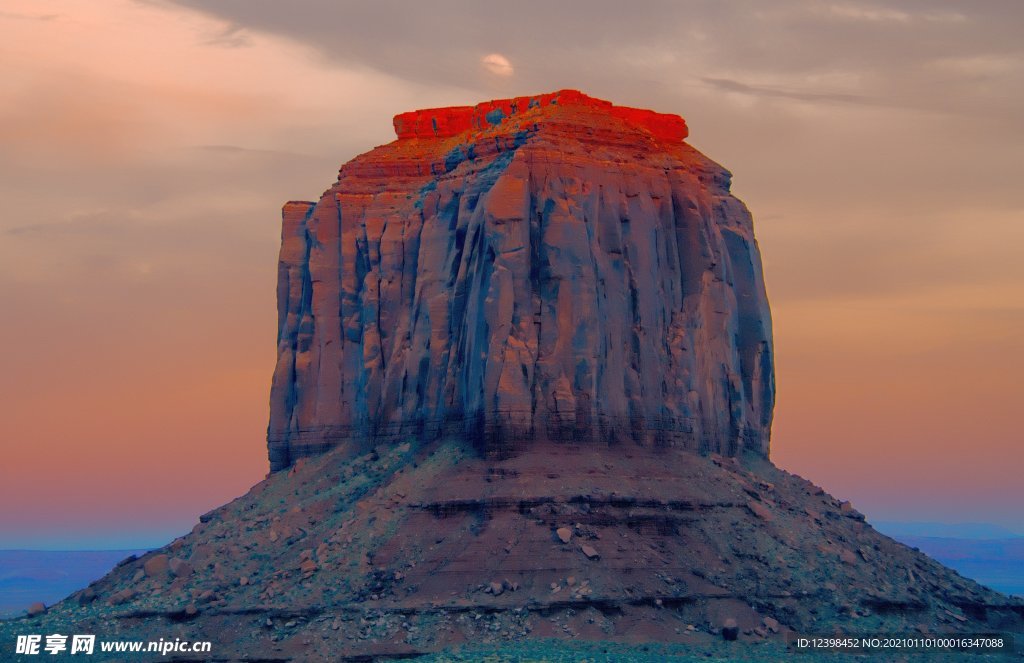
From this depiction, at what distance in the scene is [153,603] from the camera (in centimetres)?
7506

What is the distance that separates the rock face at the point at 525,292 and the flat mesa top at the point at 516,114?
96 millimetres

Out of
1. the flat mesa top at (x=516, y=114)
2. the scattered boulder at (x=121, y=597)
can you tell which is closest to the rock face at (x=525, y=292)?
the flat mesa top at (x=516, y=114)

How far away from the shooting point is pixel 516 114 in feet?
285

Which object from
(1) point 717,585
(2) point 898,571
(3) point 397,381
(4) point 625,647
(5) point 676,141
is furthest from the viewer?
(5) point 676,141

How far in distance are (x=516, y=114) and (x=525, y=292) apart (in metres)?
12.7

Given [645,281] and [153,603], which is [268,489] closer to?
[153,603]

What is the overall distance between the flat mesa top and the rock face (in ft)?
0.31

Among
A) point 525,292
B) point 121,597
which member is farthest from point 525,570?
point 121,597

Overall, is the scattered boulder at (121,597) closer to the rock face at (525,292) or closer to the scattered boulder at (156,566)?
the scattered boulder at (156,566)

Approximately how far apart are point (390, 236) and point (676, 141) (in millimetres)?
14156

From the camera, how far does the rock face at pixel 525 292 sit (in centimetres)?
7681

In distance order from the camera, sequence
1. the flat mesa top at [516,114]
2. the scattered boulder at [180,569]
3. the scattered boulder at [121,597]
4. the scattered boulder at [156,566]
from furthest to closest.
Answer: the flat mesa top at [516,114] < the scattered boulder at [156,566] < the scattered boulder at [180,569] < the scattered boulder at [121,597]

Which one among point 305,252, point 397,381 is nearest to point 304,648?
point 397,381

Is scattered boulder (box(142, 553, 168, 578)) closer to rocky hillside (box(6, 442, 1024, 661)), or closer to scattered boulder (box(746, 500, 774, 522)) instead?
rocky hillside (box(6, 442, 1024, 661))
